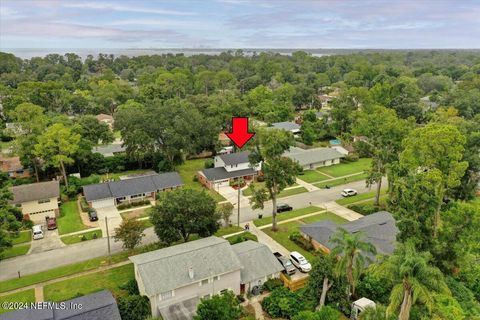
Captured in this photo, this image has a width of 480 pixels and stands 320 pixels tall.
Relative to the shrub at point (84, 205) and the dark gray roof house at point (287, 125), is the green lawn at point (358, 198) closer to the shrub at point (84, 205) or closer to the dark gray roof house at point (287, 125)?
the shrub at point (84, 205)

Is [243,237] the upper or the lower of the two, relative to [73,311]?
lower

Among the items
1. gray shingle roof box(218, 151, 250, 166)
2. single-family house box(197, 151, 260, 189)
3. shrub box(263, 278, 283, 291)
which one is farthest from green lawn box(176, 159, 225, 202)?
shrub box(263, 278, 283, 291)

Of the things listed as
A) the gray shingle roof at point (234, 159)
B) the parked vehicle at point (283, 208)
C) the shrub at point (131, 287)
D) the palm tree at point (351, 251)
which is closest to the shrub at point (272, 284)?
the palm tree at point (351, 251)

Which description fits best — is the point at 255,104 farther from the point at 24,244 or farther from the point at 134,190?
the point at 24,244

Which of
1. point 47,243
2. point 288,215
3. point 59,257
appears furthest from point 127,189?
point 288,215

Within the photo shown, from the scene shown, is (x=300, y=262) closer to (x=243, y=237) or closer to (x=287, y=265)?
(x=287, y=265)

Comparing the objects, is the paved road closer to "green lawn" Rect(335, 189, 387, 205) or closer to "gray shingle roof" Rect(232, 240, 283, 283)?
"gray shingle roof" Rect(232, 240, 283, 283)
